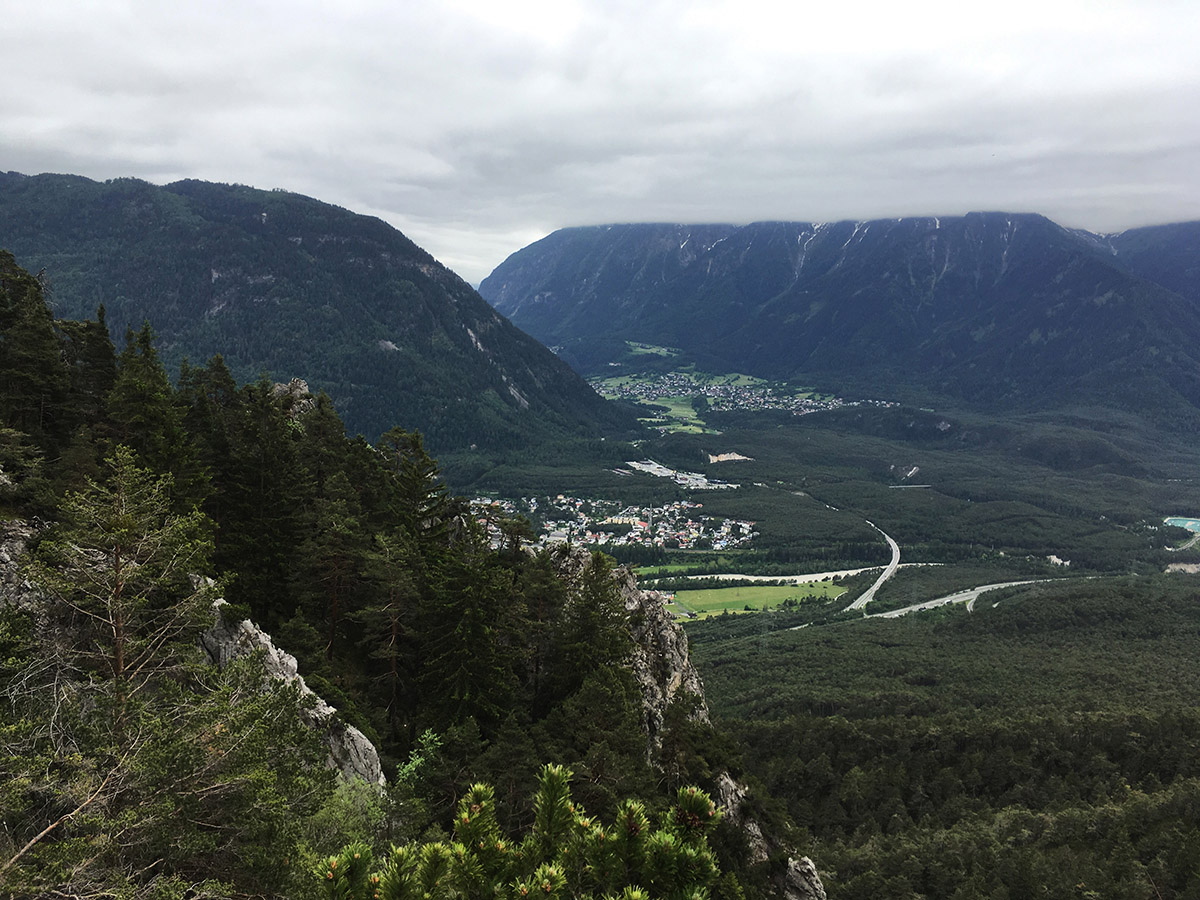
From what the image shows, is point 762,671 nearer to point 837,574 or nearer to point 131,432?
point 837,574

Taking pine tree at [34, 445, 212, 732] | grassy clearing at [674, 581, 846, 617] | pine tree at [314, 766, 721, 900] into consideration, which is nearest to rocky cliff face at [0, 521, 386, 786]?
pine tree at [34, 445, 212, 732]

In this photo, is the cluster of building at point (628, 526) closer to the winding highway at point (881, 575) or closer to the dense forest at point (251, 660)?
the winding highway at point (881, 575)

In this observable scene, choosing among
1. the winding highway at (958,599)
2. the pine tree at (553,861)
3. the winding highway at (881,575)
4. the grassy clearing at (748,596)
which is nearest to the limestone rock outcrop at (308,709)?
the pine tree at (553,861)

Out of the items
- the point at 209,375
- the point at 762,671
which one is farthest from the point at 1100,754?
the point at 209,375

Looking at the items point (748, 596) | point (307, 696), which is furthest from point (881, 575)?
point (307, 696)

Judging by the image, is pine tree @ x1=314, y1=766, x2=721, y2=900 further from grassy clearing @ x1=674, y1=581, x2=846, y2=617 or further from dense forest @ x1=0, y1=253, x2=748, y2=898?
grassy clearing @ x1=674, y1=581, x2=846, y2=617

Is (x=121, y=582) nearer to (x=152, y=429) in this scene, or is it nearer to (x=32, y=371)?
(x=152, y=429)
